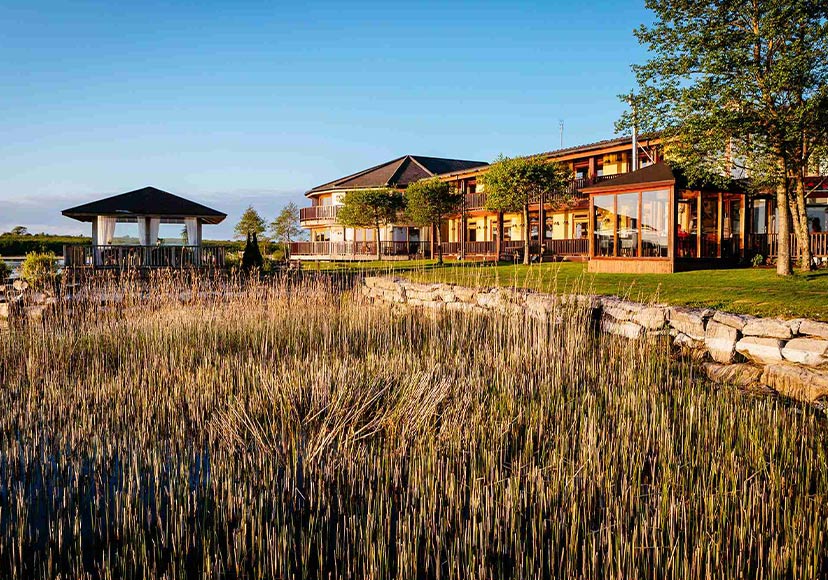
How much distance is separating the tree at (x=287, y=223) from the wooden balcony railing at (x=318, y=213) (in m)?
1.85

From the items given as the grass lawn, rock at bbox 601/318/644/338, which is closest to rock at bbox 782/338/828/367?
the grass lawn

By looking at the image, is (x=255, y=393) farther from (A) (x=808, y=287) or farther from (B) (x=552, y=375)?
(A) (x=808, y=287)

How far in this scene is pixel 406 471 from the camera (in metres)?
3.91

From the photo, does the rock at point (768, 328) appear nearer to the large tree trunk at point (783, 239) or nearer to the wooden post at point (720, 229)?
the large tree trunk at point (783, 239)

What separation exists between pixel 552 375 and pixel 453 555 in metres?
3.65

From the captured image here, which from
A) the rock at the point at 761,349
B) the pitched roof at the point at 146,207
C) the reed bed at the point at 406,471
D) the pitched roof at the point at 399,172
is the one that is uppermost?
the pitched roof at the point at 399,172

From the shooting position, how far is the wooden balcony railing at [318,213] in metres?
42.1

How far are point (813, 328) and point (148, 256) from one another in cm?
1921

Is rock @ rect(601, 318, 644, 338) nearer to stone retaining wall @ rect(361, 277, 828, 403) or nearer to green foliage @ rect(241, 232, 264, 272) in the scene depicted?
stone retaining wall @ rect(361, 277, 828, 403)

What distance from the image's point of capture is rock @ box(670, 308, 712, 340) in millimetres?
7438

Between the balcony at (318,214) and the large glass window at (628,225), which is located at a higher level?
the balcony at (318,214)

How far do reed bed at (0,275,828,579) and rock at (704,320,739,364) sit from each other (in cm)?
36

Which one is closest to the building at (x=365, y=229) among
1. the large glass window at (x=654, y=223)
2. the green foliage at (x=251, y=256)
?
the green foliage at (x=251, y=256)

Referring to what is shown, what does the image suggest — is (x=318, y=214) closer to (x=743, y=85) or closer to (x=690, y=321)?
(x=743, y=85)
